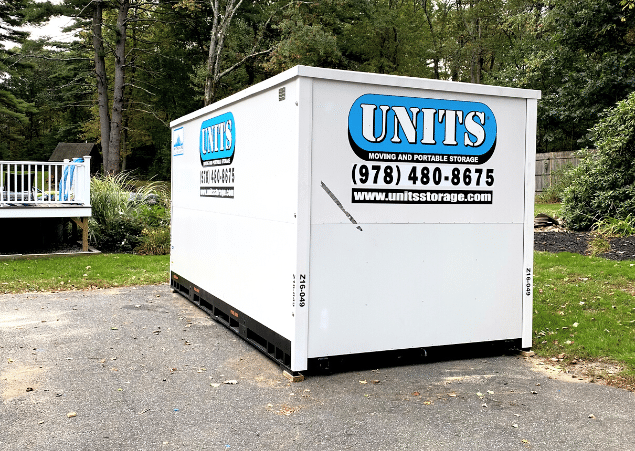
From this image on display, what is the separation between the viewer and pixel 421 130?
5109 mm

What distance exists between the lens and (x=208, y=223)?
23.3ft

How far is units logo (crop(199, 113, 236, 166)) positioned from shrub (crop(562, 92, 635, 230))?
9.50 meters

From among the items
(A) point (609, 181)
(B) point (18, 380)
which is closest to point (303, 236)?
(B) point (18, 380)

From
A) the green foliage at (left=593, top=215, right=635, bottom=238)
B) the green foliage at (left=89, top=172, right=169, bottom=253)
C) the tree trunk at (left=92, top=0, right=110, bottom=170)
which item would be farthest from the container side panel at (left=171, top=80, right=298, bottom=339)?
the tree trunk at (left=92, top=0, right=110, bottom=170)

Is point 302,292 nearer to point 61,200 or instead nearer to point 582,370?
point 582,370

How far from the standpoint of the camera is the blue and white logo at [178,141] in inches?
322

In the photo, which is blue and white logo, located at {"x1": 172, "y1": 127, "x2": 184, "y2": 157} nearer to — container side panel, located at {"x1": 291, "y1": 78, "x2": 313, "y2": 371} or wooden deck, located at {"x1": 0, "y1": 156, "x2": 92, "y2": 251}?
container side panel, located at {"x1": 291, "y1": 78, "x2": 313, "y2": 371}

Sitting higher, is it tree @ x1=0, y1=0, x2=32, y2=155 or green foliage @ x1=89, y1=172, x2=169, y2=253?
tree @ x1=0, y1=0, x2=32, y2=155

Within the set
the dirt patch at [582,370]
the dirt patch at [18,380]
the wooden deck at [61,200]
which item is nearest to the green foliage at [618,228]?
the dirt patch at [582,370]

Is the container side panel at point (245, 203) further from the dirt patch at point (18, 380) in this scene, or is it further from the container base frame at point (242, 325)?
the dirt patch at point (18, 380)

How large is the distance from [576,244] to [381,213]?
7.89 m

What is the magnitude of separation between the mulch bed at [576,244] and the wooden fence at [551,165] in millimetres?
10049

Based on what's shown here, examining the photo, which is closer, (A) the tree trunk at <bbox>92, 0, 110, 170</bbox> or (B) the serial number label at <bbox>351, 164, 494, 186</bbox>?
(B) the serial number label at <bbox>351, 164, 494, 186</bbox>

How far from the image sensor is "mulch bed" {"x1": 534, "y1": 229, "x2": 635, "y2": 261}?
34.1 feet
